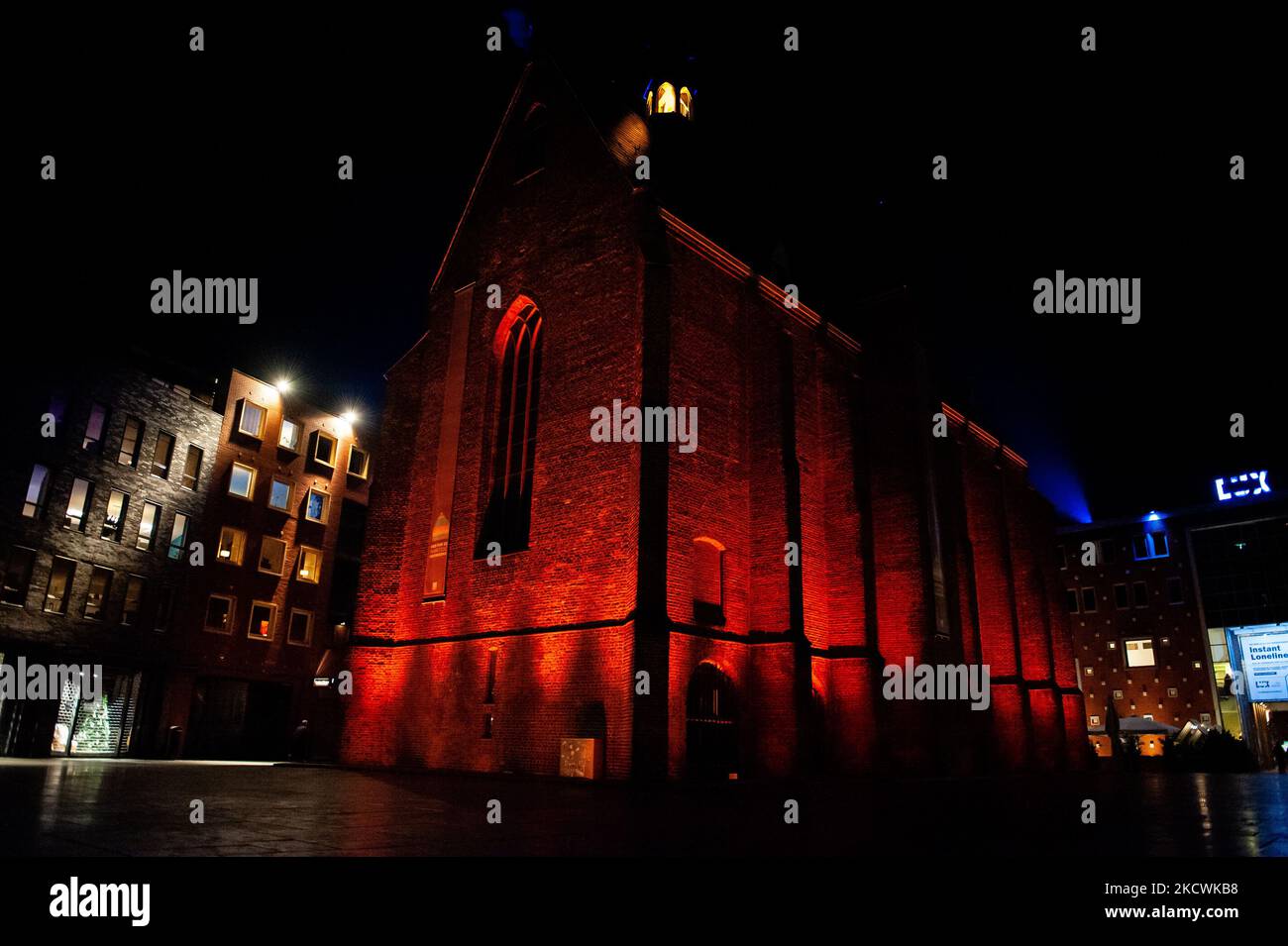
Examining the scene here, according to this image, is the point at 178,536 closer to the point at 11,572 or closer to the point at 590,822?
the point at 11,572

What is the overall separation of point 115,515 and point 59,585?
9.77 feet

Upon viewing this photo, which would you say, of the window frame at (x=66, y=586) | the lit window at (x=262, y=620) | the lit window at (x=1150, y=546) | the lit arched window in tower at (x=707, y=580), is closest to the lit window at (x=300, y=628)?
the lit window at (x=262, y=620)

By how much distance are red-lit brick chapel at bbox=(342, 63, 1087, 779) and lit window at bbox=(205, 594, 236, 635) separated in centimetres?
1298

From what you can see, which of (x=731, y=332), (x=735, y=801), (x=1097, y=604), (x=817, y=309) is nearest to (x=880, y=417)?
(x=817, y=309)

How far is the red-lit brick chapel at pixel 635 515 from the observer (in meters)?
15.6

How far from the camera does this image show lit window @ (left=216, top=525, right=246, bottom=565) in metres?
30.2

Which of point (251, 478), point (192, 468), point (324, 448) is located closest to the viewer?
point (192, 468)

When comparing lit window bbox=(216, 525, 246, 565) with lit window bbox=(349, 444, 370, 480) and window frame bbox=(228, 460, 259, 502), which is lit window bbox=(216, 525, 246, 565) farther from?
lit window bbox=(349, 444, 370, 480)

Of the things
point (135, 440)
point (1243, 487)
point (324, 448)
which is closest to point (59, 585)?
point (135, 440)

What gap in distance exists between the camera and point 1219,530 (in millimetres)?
47875

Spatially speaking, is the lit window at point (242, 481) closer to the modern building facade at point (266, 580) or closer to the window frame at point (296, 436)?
the modern building facade at point (266, 580)

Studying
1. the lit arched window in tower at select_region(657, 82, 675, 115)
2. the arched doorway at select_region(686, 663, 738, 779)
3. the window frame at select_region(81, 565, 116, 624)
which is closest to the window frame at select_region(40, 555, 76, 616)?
the window frame at select_region(81, 565, 116, 624)

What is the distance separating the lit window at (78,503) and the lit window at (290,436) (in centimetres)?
737

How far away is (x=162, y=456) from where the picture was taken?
95.6ft
